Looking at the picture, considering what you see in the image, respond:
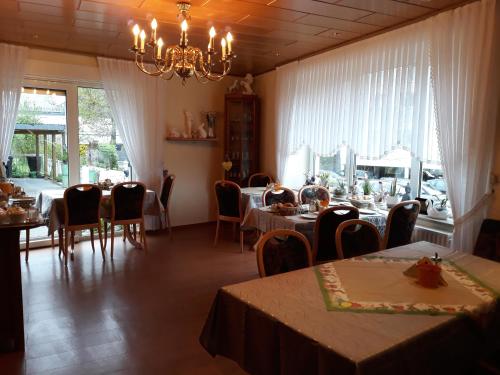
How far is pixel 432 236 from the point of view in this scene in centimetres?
386

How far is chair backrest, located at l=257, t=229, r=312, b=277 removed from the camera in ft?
7.16

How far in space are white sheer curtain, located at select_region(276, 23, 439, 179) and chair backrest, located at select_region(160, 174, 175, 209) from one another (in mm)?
1726

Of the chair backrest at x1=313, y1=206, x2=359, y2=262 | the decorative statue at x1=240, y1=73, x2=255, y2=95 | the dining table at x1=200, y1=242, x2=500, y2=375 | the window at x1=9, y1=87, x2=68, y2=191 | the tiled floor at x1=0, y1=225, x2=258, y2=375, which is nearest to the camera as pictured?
the dining table at x1=200, y1=242, x2=500, y2=375

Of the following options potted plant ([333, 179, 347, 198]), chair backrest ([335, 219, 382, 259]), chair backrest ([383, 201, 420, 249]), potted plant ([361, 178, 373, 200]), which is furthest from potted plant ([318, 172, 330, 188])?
chair backrest ([335, 219, 382, 259])

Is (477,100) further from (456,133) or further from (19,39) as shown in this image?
(19,39)

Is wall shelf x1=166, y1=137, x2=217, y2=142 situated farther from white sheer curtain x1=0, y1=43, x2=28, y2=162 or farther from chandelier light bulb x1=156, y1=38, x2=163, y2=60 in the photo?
chandelier light bulb x1=156, y1=38, x2=163, y2=60

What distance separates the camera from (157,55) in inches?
134

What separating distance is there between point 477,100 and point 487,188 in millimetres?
763

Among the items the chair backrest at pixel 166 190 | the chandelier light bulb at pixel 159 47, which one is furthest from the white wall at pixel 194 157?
the chandelier light bulb at pixel 159 47

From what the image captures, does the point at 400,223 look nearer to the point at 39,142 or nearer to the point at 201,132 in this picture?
the point at 201,132

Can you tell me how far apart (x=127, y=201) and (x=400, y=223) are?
10.6 ft

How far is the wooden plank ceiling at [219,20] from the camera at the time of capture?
3502 mm

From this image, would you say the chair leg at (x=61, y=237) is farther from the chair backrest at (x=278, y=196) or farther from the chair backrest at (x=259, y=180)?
the chair backrest at (x=259, y=180)

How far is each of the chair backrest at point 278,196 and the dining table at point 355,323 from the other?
265cm
